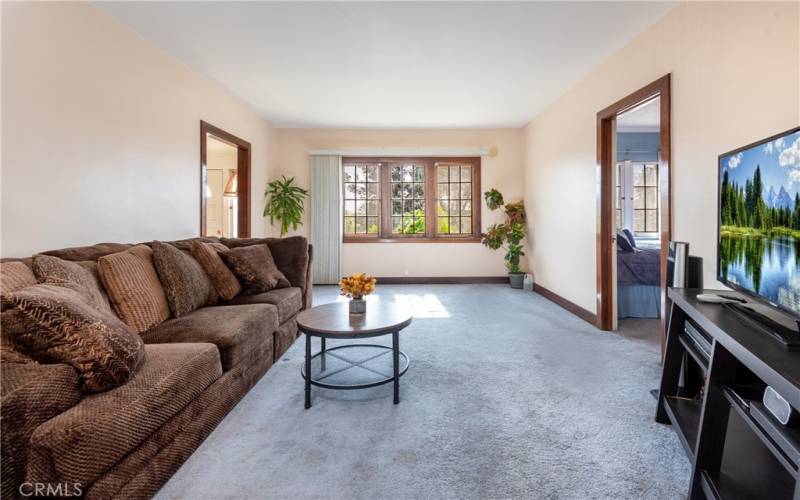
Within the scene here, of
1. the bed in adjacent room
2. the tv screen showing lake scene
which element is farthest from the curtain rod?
the tv screen showing lake scene

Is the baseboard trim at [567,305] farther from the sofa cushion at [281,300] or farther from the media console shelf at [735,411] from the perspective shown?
the sofa cushion at [281,300]

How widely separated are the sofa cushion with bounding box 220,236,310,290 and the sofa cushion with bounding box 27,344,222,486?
1.89m

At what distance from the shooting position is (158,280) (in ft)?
7.86

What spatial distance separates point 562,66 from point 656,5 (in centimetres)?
105

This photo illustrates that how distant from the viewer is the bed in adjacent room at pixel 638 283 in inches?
149

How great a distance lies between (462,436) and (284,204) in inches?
183

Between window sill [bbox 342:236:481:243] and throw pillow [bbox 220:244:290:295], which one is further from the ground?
window sill [bbox 342:236:481:243]

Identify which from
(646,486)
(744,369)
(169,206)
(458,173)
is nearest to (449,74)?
(458,173)

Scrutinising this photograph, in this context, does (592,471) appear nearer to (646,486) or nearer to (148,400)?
(646,486)

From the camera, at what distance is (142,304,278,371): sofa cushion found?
2021 mm

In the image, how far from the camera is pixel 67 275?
1.76 meters

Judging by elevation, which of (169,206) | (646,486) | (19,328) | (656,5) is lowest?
(646,486)

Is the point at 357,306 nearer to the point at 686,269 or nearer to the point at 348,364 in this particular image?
the point at 348,364

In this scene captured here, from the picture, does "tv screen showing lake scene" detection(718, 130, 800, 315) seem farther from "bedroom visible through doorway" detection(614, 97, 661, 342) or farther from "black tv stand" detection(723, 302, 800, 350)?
"bedroom visible through doorway" detection(614, 97, 661, 342)
